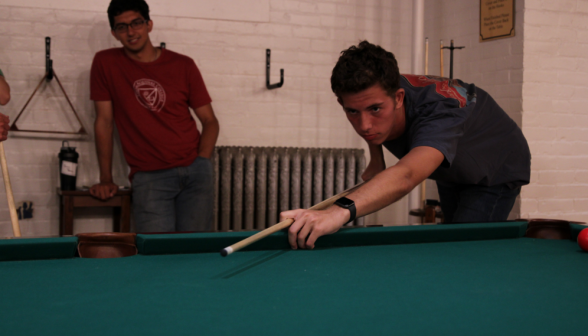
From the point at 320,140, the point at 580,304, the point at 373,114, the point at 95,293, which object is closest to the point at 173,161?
the point at 320,140

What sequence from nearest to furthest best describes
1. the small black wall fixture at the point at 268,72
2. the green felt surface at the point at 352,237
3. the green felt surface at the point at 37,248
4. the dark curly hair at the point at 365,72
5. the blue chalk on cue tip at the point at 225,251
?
the blue chalk on cue tip at the point at 225,251, the green felt surface at the point at 37,248, the green felt surface at the point at 352,237, the dark curly hair at the point at 365,72, the small black wall fixture at the point at 268,72

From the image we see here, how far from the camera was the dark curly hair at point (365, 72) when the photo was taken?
5.53 feet

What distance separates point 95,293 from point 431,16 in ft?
12.7

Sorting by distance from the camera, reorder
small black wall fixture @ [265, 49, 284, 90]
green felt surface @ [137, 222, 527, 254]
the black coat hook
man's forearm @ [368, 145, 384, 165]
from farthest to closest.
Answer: small black wall fixture @ [265, 49, 284, 90], the black coat hook, man's forearm @ [368, 145, 384, 165], green felt surface @ [137, 222, 527, 254]

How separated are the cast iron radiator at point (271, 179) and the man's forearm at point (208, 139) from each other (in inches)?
14.4

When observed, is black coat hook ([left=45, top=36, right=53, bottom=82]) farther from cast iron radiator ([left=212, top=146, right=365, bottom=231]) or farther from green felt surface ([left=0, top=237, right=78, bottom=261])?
green felt surface ([left=0, top=237, right=78, bottom=261])

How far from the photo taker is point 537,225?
69.6 inches

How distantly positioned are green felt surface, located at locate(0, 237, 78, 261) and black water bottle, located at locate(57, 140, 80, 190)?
6.34ft

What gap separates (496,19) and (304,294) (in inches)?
128

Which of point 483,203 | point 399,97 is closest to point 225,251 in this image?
point 399,97

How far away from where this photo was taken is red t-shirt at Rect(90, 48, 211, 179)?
9.95ft

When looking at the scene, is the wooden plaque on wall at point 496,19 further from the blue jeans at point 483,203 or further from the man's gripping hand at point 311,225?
the man's gripping hand at point 311,225

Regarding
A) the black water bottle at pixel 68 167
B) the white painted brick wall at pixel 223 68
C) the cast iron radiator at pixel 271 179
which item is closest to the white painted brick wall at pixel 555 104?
the white painted brick wall at pixel 223 68

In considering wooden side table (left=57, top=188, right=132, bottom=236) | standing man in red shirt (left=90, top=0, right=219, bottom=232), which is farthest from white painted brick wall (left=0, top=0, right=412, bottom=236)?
standing man in red shirt (left=90, top=0, right=219, bottom=232)
